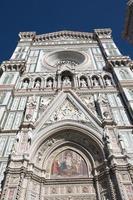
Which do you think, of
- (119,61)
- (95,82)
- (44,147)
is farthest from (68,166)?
(119,61)

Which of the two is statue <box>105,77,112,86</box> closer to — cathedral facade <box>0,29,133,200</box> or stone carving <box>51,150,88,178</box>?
cathedral facade <box>0,29,133,200</box>

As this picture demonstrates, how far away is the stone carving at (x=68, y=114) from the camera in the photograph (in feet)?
35.6

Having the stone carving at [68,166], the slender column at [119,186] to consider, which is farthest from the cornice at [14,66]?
the slender column at [119,186]

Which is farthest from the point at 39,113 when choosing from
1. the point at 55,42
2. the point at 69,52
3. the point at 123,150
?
the point at 55,42

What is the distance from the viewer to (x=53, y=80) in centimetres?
1444

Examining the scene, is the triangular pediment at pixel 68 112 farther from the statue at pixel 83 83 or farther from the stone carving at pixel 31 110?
the statue at pixel 83 83

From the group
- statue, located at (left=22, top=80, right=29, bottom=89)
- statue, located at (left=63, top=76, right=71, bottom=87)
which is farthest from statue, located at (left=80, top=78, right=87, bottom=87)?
statue, located at (left=22, top=80, right=29, bottom=89)

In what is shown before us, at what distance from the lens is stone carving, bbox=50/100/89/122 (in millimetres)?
10852

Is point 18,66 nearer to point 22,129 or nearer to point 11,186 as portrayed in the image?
point 22,129

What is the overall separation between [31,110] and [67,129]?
2.18m

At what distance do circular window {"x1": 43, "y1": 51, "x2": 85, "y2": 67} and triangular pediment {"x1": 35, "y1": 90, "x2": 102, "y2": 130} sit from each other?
5.79 meters

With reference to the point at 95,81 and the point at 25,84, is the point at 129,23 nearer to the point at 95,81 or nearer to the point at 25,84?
the point at 95,81

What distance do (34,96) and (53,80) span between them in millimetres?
2269

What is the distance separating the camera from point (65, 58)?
18688 mm
